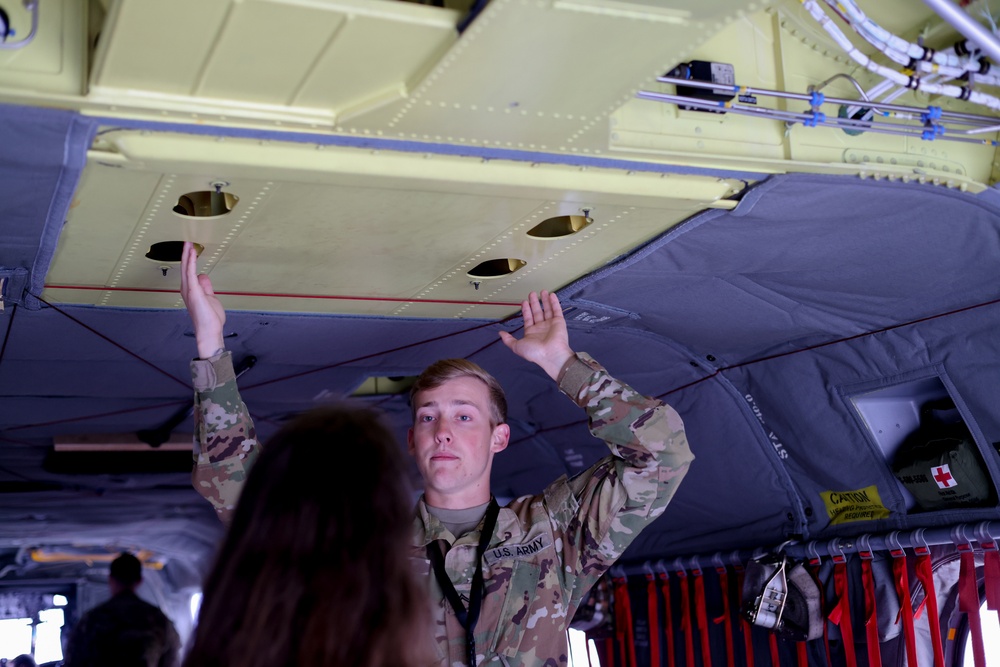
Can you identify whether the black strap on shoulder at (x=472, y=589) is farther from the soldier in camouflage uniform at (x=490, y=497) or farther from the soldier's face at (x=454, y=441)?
the soldier's face at (x=454, y=441)

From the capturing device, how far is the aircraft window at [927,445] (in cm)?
396

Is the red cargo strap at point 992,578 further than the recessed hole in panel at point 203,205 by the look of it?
Yes

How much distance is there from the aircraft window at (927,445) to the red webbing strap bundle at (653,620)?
2.01 m

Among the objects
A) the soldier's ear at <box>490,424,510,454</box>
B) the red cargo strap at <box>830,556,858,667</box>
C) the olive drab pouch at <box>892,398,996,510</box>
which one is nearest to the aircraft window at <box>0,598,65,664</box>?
the red cargo strap at <box>830,556,858,667</box>

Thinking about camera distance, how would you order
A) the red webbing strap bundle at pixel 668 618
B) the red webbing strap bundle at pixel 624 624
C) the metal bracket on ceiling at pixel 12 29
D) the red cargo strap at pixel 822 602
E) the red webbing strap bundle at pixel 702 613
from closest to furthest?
1. the metal bracket on ceiling at pixel 12 29
2. the red cargo strap at pixel 822 602
3. the red webbing strap bundle at pixel 702 613
4. the red webbing strap bundle at pixel 668 618
5. the red webbing strap bundle at pixel 624 624

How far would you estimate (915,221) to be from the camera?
3.32 m

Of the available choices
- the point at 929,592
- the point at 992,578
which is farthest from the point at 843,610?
the point at 992,578

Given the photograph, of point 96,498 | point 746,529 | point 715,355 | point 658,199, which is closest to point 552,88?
point 658,199

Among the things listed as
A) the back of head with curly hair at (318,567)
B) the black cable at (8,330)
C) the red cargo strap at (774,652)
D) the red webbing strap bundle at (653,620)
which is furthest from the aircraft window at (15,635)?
the back of head with curly hair at (318,567)

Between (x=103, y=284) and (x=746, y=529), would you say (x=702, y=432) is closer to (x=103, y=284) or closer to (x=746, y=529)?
(x=746, y=529)

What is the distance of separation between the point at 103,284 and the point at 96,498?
4505 mm

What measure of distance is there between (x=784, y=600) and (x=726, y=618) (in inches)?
25.8

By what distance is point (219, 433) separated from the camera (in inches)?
112

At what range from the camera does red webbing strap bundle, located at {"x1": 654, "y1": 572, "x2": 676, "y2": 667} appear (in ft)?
19.0
